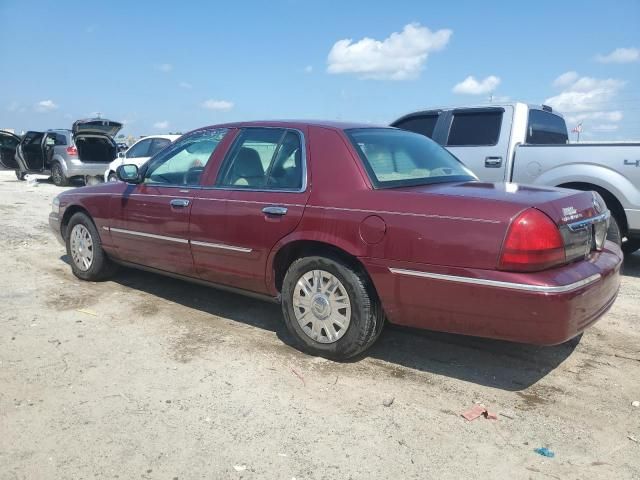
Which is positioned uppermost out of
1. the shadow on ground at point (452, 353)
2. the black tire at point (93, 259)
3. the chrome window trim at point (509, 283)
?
the chrome window trim at point (509, 283)

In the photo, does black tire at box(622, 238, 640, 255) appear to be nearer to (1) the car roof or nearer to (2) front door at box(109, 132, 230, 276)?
(1) the car roof

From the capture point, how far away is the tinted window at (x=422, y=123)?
24.6 ft

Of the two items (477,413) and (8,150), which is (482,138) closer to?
(477,413)

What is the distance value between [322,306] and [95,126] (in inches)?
561

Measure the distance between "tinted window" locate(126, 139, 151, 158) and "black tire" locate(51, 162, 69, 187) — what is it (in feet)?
10.3

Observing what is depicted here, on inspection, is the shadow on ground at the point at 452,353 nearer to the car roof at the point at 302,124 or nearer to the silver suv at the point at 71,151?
the car roof at the point at 302,124

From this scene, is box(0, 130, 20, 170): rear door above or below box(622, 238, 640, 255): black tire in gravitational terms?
above

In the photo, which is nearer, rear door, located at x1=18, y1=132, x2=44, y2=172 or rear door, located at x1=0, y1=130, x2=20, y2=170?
rear door, located at x1=18, y1=132, x2=44, y2=172

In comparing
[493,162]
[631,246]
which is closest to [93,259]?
[493,162]

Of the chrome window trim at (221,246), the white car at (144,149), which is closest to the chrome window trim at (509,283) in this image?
the chrome window trim at (221,246)

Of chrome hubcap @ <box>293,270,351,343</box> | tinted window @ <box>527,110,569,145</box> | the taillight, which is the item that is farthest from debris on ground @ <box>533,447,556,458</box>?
tinted window @ <box>527,110,569,145</box>

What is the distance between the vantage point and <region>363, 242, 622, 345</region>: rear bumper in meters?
2.95

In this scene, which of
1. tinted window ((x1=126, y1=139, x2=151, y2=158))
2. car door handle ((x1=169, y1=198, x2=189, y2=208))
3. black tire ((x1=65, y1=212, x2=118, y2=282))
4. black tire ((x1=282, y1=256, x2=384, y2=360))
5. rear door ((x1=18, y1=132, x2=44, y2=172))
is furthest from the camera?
rear door ((x1=18, y1=132, x2=44, y2=172))

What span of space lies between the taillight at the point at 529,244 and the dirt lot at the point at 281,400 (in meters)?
0.84
